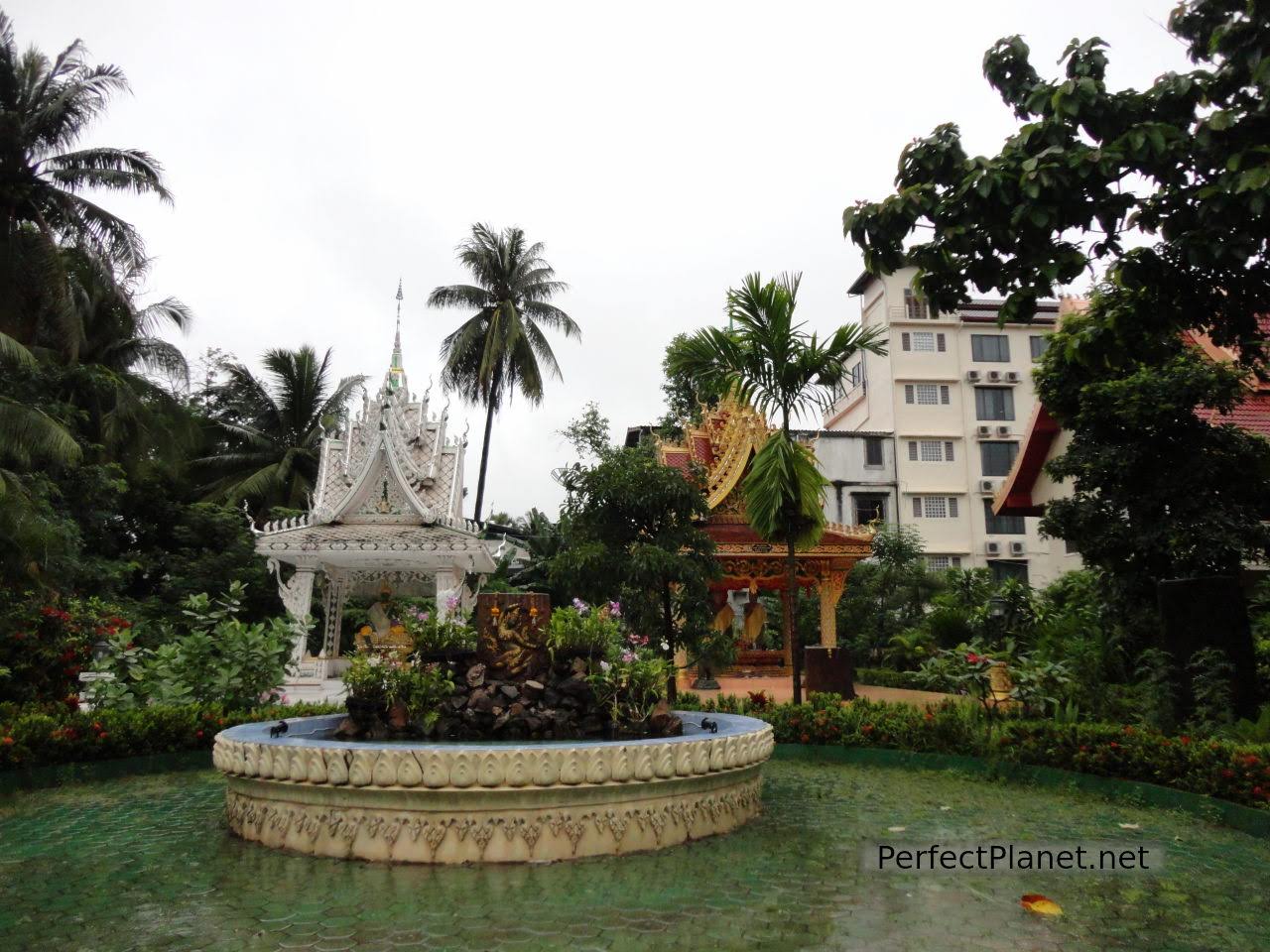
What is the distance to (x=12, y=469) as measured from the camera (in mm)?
19328

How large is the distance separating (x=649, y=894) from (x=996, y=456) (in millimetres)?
33842

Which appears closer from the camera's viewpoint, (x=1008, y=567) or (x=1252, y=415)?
(x=1252, y=415)

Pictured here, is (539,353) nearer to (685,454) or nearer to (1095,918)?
(685,454)

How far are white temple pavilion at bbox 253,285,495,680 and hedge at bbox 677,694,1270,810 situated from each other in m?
7.54

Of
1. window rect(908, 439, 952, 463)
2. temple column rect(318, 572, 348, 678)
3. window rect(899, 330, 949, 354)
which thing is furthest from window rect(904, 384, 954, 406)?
temple column rect(318, 572, 348, 678)

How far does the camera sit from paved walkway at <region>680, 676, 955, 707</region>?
16484mm

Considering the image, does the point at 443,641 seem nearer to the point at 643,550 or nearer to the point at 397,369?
the point at 643,550

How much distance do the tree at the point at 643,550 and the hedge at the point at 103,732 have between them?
4848mm

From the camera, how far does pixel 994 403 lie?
119ft

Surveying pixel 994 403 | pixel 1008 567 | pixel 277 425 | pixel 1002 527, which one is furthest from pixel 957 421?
pixel 277 425

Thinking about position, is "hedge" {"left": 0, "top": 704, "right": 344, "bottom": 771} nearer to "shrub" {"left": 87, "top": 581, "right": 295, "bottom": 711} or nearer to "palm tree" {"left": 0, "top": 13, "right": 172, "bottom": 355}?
"shrub" {"left": 87, "top": 581, "right": 295, "bottom": 711}

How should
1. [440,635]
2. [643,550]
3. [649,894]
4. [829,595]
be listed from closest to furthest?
1. [649,894]
2. [440,635]
3. [643,550]
4. [829,595]

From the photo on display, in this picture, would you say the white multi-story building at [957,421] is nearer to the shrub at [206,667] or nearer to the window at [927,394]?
the window at [927,394]

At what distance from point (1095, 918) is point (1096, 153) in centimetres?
435
